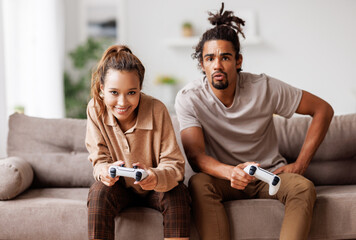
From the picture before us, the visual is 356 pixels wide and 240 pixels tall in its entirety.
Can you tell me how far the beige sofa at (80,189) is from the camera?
1.77 metres

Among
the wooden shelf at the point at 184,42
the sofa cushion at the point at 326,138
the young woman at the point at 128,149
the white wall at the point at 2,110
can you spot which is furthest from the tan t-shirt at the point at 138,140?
the wooden shelf at the point at 184,42

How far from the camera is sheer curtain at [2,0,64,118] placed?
4234mm

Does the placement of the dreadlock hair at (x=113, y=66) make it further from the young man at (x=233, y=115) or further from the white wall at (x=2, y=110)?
the white wall at (x=2, y=110)

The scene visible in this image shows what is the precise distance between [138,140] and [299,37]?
13.6 feet

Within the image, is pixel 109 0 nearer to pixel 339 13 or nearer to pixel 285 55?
pixel 285 55

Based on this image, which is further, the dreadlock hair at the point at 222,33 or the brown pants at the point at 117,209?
the dreadlock hair at the point at 222,33

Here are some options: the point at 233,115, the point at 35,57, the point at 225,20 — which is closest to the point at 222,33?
the point at 225,20

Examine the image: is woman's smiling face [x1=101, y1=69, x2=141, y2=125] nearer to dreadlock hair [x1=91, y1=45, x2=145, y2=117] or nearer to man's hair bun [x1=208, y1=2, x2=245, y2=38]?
dreadlock hair [x1=91, y1=45, x2=145, y2=117]

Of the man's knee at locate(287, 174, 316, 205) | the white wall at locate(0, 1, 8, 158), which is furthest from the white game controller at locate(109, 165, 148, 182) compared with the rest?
the white wall at locate(0, 1, 8, 158)

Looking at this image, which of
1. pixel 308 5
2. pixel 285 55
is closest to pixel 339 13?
pixel 308 5

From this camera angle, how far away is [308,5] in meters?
5.35

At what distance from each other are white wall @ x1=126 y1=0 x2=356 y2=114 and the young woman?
3.78 metres

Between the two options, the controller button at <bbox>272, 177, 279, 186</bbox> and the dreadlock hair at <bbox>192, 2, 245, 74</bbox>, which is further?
the dreadlock hair at <bbox>192, 2, 245, 74</bbox>

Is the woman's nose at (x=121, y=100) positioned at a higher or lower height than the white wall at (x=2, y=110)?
higher
